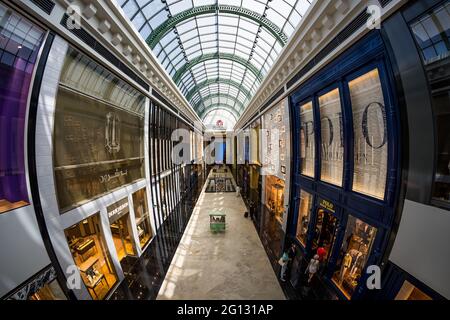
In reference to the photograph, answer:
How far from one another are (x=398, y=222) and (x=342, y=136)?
3021 mm

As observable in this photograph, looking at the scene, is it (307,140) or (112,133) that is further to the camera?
(307,140)

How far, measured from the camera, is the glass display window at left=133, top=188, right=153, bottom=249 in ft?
28.0

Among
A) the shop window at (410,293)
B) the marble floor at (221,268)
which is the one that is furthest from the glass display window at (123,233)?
the shop window at (410,293)

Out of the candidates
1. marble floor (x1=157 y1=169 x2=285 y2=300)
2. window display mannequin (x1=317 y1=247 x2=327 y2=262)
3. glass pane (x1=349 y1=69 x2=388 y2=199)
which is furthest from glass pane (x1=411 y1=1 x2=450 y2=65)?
marble floor (x1=157 y1=169 x2=285 y2=300)

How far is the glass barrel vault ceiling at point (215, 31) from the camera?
31.1ft

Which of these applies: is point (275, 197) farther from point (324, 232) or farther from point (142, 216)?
point (142, 216)

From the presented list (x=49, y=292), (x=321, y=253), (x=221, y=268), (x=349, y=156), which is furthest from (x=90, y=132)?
(x=321, y=253)

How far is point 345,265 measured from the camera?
5488 mm

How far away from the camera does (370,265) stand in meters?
4.36

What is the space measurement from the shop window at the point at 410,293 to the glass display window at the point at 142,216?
9.31 meters

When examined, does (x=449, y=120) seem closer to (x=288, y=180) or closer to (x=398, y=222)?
(x=398, y=222)

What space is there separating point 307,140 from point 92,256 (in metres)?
9.43

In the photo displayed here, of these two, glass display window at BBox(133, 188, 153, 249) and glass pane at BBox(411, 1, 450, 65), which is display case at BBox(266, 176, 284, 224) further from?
glass pane at BBox(411, 1, 450, 65)
